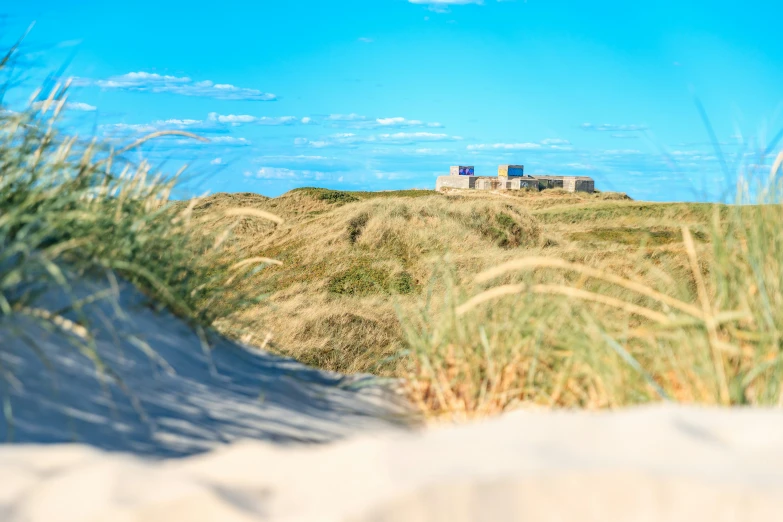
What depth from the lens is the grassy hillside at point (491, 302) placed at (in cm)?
232

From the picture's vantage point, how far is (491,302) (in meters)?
3.12

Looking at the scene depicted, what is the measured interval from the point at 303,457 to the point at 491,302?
1.59m

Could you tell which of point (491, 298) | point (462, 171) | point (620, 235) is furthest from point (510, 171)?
point (491, 298)

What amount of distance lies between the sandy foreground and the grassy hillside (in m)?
0.44

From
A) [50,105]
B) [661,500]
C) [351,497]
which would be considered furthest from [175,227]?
[661,500]

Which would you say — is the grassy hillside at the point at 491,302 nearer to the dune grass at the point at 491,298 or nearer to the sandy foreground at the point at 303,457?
the dune grass at the point at 491,298

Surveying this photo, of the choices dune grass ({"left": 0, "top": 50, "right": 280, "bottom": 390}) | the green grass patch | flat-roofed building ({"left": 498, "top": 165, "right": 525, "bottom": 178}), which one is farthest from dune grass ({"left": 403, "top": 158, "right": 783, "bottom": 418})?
flat-roofed building ({"left": 498, "top": 165, "right": 525, "bottom": 178})

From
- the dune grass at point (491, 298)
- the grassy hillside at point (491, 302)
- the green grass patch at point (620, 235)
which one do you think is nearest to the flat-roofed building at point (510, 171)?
the grassy hillside at point (491, 302)

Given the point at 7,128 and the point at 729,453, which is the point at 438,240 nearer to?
the point at 7,128

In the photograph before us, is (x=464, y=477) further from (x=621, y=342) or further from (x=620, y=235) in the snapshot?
(x=620, y=235)

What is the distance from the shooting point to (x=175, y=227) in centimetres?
305

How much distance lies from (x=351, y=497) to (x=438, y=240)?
8.30 meters

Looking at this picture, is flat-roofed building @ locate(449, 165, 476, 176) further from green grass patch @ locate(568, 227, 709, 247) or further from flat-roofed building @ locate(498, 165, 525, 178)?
green grass patch @ locate(568, 227, 709, 247)

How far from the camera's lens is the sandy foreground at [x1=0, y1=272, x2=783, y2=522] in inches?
54.4
